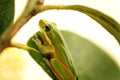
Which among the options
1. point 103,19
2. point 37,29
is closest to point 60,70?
point 103,19

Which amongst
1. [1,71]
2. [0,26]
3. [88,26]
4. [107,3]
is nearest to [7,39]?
[0,26]

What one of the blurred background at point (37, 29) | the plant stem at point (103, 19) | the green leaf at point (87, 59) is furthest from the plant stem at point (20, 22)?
the blurred background at point (37, 29)

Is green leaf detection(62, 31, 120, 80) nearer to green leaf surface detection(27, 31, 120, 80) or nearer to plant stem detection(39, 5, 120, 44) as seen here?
green leaf surface detection(27, 31, 120, 80)

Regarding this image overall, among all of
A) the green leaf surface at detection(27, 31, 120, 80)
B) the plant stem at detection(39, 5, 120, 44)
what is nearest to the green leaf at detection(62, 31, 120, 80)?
the green leaf surface at detection(27, 31, 120, 80)

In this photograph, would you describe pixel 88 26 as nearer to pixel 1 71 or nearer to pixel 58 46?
pixel 1 71

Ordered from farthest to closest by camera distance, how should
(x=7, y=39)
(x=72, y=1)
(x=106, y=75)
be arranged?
(x=72, y=1) < (x=106, y=75) < (x=7, y=39)

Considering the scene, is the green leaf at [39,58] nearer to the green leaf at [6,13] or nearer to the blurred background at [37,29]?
the green leaf at [6,13]
